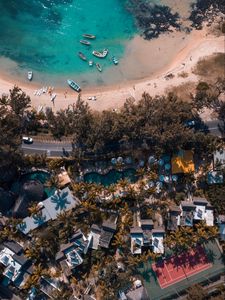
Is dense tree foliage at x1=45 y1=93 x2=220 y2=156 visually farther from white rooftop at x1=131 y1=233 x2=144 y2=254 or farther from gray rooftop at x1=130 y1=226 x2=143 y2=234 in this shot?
white rooftop at x1=131 y1=233 x2=144 y2=254

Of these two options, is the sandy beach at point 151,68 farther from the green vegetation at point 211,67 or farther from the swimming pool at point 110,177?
the swimming pool at point 110,177

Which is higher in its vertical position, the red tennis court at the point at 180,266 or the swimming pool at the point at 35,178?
the swimming pool at the point at 35,178

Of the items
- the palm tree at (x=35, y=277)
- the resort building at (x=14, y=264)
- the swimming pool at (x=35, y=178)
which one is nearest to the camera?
the palm tree at (x=35, y=277)

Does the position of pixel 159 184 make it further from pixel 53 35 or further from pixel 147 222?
pixel 53 35

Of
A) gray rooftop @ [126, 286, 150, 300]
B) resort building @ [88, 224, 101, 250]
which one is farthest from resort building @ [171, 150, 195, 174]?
gray rooftop @ [126, 286, 150, 300]

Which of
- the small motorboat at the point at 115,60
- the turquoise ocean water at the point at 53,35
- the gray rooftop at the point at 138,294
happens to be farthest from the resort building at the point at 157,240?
the small motorboat at the point at 115,60
